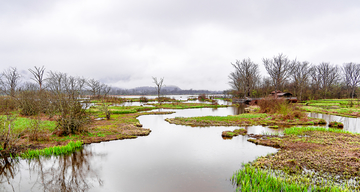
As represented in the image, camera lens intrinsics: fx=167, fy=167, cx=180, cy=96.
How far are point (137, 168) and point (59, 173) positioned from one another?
4037 millimetres

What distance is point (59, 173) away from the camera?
8883mm

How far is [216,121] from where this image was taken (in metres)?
23.0

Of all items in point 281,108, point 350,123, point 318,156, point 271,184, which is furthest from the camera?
point 281,108

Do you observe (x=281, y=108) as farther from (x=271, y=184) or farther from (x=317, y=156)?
(x=271, y=184)

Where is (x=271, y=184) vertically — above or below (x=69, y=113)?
below

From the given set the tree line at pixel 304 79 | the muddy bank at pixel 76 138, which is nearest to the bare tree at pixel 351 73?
the tree line at pixel 304 79

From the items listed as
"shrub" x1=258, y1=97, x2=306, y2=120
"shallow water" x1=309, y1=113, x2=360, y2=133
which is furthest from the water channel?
"shrub" x1=258, y1=97, x2=306, y2=120

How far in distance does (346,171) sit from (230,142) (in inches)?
283

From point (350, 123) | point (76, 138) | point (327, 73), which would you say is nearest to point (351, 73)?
point (327, 73)

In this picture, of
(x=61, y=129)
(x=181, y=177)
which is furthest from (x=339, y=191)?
(x=61, y=129)

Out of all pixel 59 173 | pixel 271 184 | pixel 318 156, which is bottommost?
pixel 59 173

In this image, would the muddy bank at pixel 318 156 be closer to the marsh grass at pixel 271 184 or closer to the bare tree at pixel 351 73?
the marsh grass at pixel 271 184

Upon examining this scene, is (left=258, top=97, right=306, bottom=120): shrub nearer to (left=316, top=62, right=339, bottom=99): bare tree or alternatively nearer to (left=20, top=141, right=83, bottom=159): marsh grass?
(left=20, top=141, right=83, bottom=159): marsh grass

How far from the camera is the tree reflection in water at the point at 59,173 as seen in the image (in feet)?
25.4
